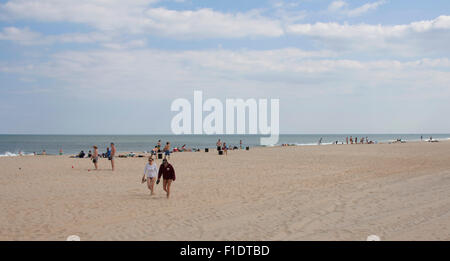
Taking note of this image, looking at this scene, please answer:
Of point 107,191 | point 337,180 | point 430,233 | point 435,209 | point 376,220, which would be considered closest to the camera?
point 430,233

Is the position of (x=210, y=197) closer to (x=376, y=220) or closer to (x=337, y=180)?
(x=376, y=220)

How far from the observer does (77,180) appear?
1608 cm

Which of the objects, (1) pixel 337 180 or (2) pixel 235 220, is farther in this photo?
(1) pixel 337 180

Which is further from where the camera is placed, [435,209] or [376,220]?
[435,209]

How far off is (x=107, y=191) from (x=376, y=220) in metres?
8.89
